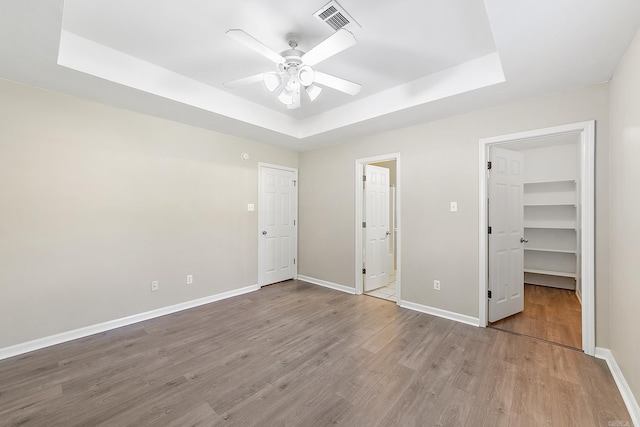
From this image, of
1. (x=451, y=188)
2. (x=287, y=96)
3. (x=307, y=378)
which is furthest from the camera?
(x=451, y=188)

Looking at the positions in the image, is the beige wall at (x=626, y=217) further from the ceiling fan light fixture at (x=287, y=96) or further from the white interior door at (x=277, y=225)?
the white interior door at (x=277, y=225)

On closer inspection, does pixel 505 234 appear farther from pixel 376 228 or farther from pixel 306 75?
pixel 306 75

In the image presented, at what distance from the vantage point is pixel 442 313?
10.7 feet

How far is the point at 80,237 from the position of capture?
2742 millimetres

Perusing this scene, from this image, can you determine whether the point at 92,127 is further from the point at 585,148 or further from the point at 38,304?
the point at 585,148

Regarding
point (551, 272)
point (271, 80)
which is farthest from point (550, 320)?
point (271, 80)

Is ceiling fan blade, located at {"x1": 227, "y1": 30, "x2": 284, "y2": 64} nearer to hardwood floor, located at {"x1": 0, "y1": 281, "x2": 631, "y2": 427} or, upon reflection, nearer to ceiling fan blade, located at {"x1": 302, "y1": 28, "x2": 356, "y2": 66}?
ceiling fan blade, located at {"x1": 302, "y1": 28, "x2": 356, "y2": 66}

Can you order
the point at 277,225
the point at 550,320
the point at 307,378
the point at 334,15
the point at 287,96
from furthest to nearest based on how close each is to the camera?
the point at 277,225
the point at 550,320
the point at 287,96
the point at 307,378
the point at 334,15

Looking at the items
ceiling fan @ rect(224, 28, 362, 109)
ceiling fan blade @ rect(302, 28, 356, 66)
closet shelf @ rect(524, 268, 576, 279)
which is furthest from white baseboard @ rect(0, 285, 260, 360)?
closet shelf @ rect(524, 268, 576, 279)

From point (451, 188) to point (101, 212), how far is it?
13.3 feet

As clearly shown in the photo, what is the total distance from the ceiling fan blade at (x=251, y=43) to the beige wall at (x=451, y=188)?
2.20m

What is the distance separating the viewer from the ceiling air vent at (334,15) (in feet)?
5.52

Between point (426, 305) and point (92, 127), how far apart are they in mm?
4447

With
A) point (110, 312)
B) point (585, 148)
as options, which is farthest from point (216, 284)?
point (585, 148)
